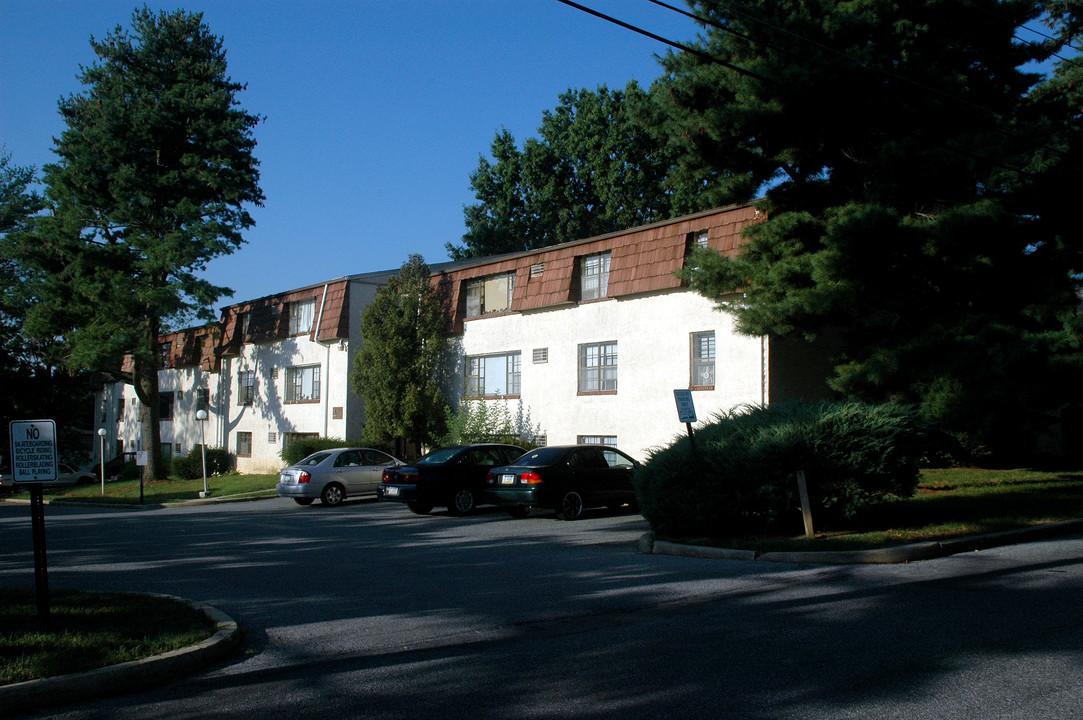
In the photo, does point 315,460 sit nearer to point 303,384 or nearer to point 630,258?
point 630,258

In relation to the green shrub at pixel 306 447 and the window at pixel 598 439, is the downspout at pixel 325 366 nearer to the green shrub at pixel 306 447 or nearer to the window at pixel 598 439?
the green shrub at pixel 306 447

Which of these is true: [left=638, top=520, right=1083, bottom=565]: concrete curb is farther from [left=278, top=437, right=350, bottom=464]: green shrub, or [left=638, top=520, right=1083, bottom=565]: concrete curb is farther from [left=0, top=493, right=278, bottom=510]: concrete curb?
[left=278, top=437, right=350, bottom=464]: green shrub

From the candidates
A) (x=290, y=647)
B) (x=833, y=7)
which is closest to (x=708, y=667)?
(x=290, y=647)

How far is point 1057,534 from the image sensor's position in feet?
40.6

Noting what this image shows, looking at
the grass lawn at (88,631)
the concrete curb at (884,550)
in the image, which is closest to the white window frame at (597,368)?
the concrete curb at (884,550)

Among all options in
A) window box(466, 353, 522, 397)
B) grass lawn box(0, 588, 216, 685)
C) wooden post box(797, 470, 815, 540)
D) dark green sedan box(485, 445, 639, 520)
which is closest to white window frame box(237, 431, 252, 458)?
window box(466, 353, 522, 397)

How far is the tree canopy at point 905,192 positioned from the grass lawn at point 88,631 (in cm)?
1328

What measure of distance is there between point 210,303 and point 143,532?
21.1 m

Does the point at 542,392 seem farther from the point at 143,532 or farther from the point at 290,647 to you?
the point at 290,647

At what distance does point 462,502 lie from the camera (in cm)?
1827

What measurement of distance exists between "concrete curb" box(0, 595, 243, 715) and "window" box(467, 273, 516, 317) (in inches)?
823

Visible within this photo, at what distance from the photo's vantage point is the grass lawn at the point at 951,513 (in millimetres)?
11438

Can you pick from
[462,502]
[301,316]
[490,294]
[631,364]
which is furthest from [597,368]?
[301,316]

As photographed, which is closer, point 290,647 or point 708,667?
point 708,667
